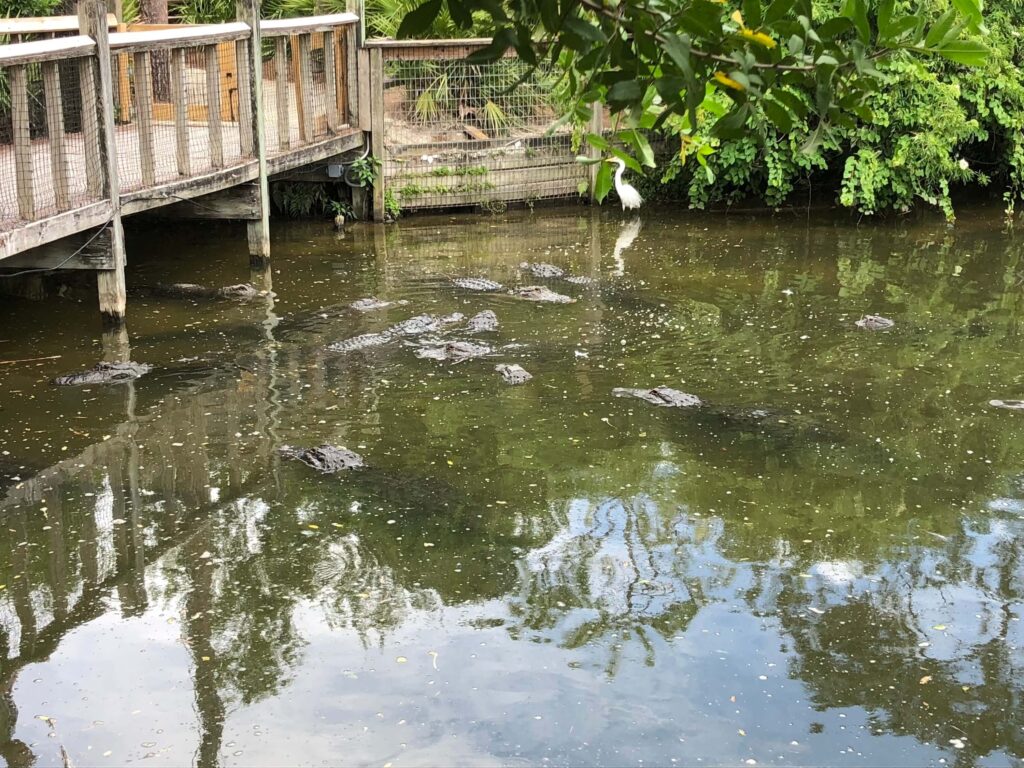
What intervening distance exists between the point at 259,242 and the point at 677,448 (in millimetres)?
6088

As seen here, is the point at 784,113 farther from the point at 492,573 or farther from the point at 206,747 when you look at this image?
the point at 492,573

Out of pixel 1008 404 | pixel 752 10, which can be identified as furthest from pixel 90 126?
pixel 752 10

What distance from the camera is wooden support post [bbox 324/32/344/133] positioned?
42.4 ft

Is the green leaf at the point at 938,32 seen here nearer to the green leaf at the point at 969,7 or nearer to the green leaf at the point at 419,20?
the green leaf at the point at 969,7

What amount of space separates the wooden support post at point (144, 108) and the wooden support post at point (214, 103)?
979mm

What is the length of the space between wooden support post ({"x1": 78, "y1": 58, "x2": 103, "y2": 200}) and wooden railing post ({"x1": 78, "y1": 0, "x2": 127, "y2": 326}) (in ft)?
0.12

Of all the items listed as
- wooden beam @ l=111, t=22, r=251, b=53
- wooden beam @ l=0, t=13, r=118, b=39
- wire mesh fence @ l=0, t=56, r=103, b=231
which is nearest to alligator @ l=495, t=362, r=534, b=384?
wire mesh fence @ l=0, t=56, r=103, b=231

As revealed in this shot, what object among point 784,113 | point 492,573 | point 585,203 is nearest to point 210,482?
point 492,573

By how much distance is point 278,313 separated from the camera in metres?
10.1

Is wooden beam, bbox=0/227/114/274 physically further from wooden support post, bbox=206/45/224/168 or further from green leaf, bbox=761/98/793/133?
green leaf, bbox=761/98/793/133

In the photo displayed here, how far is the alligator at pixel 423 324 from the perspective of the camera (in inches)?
375

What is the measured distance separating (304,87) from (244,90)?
136cm

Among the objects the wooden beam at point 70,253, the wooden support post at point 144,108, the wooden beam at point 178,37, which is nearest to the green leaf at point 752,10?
the wooden beam at point 70,253

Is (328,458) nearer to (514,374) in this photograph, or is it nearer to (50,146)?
(514,374)
